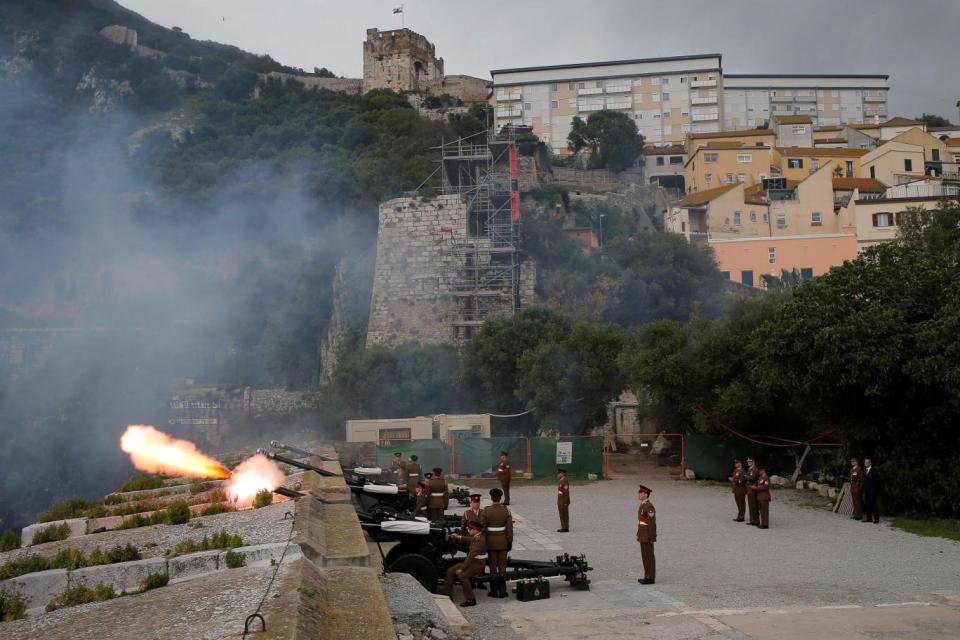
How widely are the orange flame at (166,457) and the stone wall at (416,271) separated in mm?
23735

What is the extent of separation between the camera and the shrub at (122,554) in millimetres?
7070

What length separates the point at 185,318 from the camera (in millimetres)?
51844

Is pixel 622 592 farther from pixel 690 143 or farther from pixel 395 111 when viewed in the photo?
pixel 690 143

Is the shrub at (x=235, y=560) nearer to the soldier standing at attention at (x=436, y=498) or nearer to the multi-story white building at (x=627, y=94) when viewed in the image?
the soldier standing at attention at (x=436, y=498)

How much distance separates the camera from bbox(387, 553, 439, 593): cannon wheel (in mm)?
9531

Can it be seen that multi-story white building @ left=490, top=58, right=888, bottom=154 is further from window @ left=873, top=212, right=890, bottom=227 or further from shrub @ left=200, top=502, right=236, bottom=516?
shrub @ left=200, top=502, right=236, bottom=516

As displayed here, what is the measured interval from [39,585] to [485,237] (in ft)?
121

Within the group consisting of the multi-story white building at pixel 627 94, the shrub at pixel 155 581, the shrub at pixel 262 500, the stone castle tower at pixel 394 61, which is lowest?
the shrub at pixel 155 581

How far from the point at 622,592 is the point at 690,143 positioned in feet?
201

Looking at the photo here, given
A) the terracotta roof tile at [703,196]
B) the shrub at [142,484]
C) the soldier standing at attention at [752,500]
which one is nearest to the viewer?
the shrub at [142,484]

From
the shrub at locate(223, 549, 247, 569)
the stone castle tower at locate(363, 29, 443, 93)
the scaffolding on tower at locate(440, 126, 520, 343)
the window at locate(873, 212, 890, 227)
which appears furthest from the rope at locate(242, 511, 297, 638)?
the stone castle tower at locate(363, 29, 443, 93)

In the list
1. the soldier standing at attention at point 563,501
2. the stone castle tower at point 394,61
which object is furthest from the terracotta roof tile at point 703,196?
the soldier standing at attention at point 563,501

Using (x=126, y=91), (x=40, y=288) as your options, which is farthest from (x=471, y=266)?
(x=126, y=91)

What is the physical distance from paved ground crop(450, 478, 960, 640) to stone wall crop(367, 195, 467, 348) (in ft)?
83.9
